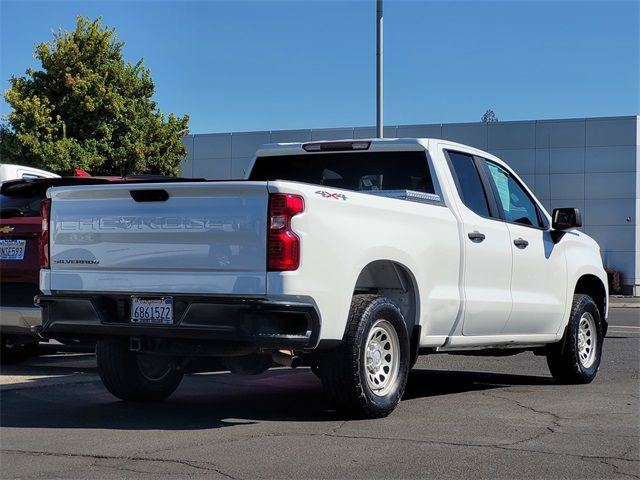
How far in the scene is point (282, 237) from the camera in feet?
20.3

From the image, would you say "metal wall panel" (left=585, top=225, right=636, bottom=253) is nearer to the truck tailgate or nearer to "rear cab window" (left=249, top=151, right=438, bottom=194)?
"rear cab window" (left=249, top=151, right=438, bottom=194)

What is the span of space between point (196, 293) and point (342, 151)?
255cm

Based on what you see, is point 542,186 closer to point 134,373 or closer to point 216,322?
point 134,373

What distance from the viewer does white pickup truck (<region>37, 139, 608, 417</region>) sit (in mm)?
6250

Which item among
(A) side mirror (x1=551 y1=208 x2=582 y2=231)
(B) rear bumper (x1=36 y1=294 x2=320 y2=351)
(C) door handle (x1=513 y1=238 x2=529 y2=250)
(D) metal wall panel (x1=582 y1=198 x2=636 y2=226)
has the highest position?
(D) metal wall panel (x1=582 y1=198 x2=636 y2=226)

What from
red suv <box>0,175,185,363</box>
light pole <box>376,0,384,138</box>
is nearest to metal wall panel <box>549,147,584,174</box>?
light pole <box>376,0,384,138</box>

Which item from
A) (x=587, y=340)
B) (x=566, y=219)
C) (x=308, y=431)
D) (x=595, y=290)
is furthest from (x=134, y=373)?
(x=595, y=290)

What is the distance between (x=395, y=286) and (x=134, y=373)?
223 centimetres

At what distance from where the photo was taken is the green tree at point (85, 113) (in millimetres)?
26969

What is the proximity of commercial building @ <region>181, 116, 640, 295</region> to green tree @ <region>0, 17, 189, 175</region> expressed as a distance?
11.0 m

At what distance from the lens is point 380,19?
22.0 m

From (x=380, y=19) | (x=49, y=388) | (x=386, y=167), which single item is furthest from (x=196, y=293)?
(x=380, y=19)

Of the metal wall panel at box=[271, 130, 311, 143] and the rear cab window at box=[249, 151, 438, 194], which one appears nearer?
the rear cab window at box=[249, 151, 438, 194]

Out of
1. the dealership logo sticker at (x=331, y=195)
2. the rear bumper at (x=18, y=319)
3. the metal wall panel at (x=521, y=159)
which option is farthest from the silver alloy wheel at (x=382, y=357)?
the metal wall panel at (x=521, y=159)
